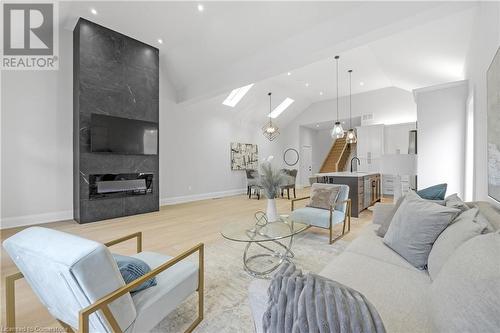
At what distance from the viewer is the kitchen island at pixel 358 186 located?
4.36 m

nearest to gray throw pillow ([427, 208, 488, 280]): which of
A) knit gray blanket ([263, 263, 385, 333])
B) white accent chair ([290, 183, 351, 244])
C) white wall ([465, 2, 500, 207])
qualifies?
white wall ([465, 2, 500, 207])

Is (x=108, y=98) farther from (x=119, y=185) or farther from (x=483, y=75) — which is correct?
(x=483, y=75)

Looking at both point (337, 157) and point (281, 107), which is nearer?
point (281, 107)

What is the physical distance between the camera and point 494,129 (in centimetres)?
157

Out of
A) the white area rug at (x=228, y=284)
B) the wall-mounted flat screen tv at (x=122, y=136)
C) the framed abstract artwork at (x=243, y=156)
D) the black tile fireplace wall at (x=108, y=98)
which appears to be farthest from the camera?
the framed abstract artwork at (x=243, y=156)

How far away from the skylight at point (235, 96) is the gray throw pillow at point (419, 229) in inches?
254

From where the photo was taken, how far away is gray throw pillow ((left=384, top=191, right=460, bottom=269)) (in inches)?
55.3

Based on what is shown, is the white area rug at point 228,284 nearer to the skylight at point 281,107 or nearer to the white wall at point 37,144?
the white wall at point 37,144

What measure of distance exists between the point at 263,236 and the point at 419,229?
4.03ft

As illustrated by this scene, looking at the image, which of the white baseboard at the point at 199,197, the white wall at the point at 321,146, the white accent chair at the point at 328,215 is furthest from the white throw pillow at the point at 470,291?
the white wall at the point at 321,146

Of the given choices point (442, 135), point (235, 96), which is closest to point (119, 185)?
point (235, 96)

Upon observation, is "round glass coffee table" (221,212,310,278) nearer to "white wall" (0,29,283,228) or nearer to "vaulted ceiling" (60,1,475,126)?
"vaulted ceiling" (60,1,475,126)

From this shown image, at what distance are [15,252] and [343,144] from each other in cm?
1149

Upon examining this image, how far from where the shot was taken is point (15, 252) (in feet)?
3.43
